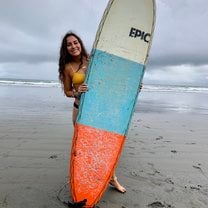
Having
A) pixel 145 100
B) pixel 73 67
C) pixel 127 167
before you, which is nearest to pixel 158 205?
pixel 127 167

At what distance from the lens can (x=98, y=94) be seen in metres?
3.33

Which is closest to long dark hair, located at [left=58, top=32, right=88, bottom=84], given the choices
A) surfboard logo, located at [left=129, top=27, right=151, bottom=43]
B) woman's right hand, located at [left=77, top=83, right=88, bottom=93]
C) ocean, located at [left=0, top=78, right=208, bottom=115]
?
woman's right hand, located at [left=77, top=83, right=88, bottom=93]

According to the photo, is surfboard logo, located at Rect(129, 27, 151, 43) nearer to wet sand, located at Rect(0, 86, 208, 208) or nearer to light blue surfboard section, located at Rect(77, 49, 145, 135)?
light blue surfboard section, located at Rect(77, 49, 145, 135)

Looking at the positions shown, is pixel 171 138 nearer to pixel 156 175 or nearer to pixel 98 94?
pixel 156 175

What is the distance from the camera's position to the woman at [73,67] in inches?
132

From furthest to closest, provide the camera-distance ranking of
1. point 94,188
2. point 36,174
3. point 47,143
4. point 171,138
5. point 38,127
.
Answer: point 38,127
point 171,138
point 47,143
point 36,174
point 94,188

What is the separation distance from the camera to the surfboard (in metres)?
3.14

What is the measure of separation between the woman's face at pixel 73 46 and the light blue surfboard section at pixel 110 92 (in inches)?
7.8

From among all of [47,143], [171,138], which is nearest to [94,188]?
[47,143]

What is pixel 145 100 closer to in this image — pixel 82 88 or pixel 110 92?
pixel 110 92

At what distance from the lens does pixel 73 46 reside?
334 cm

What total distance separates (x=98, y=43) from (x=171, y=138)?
3.55 m

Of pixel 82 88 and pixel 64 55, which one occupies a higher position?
pixel 64 55

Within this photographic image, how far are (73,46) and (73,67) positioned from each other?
9.3 inches
